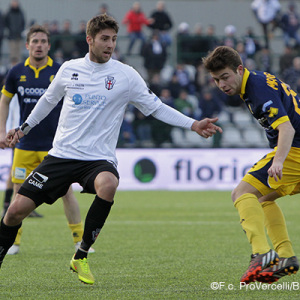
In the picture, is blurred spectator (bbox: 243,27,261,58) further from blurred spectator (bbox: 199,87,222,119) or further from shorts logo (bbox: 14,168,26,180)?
shorts logo (bbox: 14,168,26,180)

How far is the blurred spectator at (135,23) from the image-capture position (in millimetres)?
21188

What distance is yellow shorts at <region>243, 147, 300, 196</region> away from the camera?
5.52m

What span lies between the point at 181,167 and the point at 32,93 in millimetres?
10075

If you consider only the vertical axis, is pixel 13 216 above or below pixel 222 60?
below

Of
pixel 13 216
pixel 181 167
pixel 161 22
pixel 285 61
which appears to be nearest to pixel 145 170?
pixel 181 167

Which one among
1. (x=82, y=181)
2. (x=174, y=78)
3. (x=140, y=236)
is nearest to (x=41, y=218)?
(x=140, y=236)

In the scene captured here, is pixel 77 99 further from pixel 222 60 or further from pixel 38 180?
pixel 222 60

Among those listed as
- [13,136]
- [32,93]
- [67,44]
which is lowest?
[13,136]

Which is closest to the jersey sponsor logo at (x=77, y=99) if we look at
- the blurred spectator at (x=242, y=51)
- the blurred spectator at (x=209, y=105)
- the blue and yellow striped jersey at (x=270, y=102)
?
the blue and yellow striped jersey at (x=270, y=102)

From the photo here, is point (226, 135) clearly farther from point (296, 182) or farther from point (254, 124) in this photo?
point (296, 182)

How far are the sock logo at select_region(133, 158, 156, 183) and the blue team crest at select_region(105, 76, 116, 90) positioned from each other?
38.5 feet

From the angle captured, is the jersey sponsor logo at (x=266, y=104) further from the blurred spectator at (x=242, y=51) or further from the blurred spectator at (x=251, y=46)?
the blurred spectator at (x=251, y=46)

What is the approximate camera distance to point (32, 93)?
24.6 ft

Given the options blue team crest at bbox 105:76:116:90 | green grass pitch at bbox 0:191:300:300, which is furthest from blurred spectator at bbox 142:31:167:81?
blue team crest at bbox 105:76:116:90
